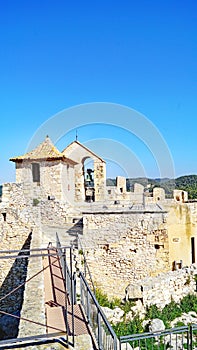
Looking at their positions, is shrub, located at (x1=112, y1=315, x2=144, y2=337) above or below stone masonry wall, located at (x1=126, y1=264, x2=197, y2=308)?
below

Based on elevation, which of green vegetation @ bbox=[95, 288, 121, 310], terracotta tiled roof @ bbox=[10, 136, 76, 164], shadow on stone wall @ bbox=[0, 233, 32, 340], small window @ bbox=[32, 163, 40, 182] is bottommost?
green vegetation @ bbox=[95, 288, 121, 310]

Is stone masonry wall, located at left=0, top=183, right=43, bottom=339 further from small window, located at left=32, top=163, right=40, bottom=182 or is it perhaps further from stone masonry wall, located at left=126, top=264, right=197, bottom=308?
small window, located at left=32, top=163, right=40, bottom=182

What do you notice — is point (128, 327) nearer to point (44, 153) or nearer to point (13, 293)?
point (13, 293)

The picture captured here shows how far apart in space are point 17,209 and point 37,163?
535 cm

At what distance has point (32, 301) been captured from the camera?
179 inches

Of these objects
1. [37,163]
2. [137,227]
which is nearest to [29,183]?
[37,163]

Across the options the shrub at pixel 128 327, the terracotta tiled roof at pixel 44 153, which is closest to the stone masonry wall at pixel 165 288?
the shrub at pixel 128 327

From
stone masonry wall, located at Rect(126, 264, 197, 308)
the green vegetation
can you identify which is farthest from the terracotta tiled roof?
stone masonry wall, located at Rect(126, 264, 197, 308)

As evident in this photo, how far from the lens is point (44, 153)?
16.8 meters

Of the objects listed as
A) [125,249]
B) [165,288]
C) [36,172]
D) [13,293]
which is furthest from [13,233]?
[36,172]

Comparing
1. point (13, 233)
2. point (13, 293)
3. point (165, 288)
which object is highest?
point (13, 233)

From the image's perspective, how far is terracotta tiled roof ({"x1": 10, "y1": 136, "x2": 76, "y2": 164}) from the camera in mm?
16391

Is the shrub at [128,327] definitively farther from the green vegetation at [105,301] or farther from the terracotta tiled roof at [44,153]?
the terracotta tiled roof at [44,153]

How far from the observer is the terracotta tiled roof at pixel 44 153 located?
16.4m
